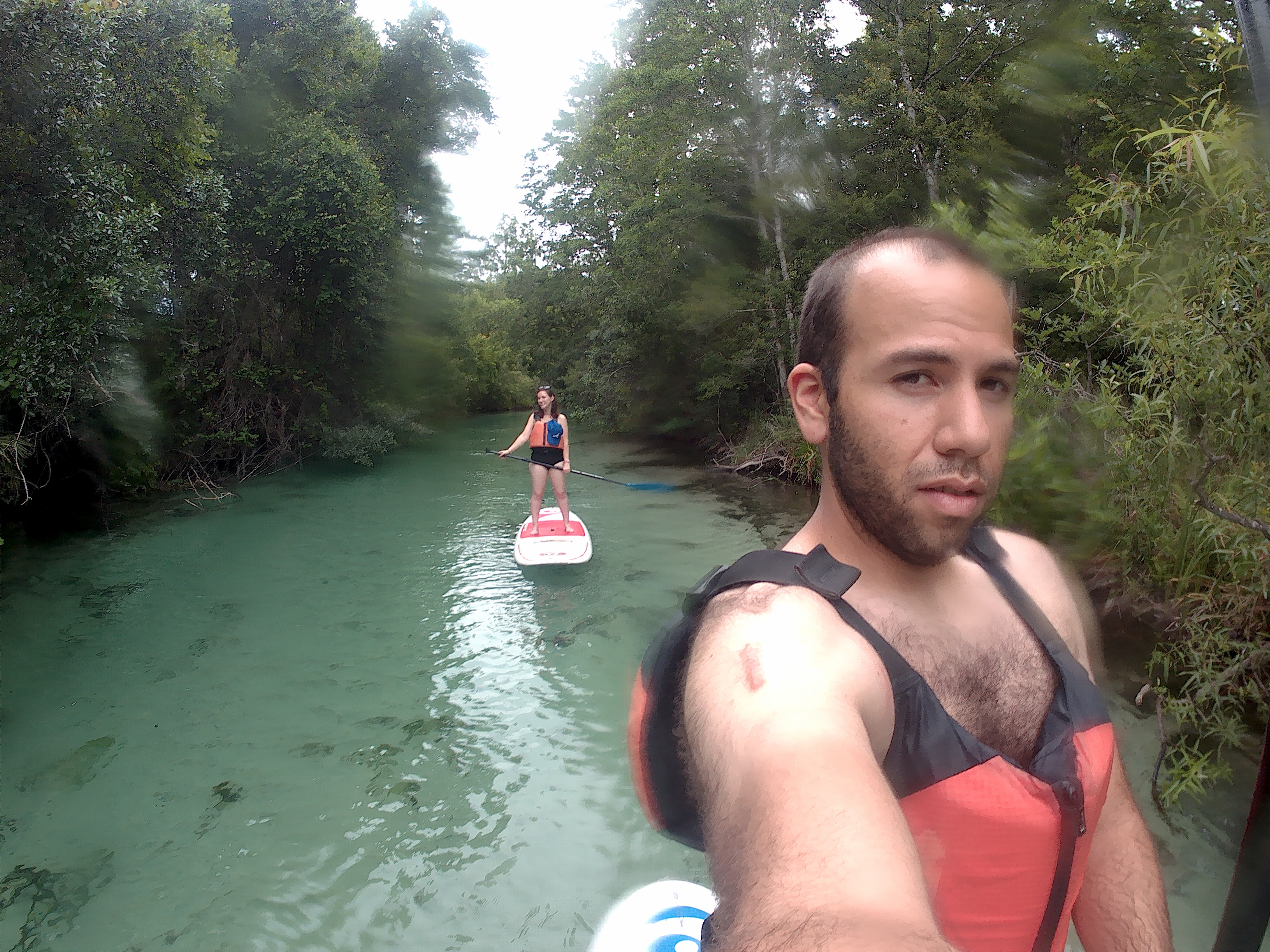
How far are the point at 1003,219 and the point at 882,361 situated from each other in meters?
5.73

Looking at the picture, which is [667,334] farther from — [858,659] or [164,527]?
[858,659]

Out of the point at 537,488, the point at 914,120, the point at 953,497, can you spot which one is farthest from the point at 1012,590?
the point at 914,120

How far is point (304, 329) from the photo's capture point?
16.5 m

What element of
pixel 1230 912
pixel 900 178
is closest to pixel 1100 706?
pixel 1230 912

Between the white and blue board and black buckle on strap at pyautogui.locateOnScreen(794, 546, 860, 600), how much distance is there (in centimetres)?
143

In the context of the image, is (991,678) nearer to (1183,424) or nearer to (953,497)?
(953,497)

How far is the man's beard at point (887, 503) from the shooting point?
3.03 ft

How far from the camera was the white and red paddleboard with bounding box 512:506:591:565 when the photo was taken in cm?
786

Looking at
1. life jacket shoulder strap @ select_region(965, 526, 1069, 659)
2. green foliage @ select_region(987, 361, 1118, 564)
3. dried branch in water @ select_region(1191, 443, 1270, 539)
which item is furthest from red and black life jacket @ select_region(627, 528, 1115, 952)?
green foliage @ select_region(987, 361, 1118, 564)

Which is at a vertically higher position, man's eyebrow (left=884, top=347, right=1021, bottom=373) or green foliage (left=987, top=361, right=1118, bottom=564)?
Result: man's eyebrow (left=884, top=347, right=1021, bottom=373)

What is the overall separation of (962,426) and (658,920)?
181cm

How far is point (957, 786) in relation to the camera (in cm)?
84

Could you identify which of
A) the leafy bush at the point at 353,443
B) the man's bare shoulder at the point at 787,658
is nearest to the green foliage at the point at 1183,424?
the man's bare shoulder at the point at 787,658

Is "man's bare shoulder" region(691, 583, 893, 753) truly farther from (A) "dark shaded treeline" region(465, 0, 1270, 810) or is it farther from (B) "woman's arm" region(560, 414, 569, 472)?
(B) "woman's arm" region(560, 414, 569, 472)
